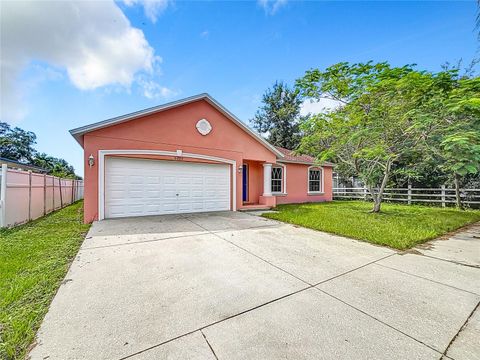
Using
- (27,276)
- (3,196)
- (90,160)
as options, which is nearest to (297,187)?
(90,160)

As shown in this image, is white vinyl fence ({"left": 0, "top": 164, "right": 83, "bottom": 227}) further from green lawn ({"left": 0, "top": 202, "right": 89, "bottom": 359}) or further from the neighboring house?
the neighboring house

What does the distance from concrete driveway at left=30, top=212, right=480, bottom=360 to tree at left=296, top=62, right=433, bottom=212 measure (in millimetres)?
4985

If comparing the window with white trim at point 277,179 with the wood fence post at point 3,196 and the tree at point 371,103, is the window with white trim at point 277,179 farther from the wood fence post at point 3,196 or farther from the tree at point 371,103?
the wood fence post at point 3,196

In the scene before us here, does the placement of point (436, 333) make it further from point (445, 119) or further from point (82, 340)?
point (445, 119)

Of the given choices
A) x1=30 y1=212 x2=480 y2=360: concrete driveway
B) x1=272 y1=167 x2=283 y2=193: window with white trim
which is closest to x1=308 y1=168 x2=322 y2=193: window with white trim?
x1=272 y1=167 x2=283 y2=193: window with white trim

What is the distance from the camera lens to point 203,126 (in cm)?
952

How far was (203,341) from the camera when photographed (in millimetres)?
1944

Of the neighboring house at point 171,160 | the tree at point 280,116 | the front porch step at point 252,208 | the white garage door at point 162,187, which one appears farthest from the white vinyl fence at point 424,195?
the white garage door at point 162,187

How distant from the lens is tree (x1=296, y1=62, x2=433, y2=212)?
7016mm

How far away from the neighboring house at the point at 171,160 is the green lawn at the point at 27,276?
6.75ft

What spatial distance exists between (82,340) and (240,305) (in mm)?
1569

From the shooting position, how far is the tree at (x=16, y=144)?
34041 millimetres

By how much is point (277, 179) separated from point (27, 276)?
38.3 feet

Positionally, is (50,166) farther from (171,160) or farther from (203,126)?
(203,126)
